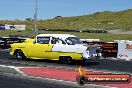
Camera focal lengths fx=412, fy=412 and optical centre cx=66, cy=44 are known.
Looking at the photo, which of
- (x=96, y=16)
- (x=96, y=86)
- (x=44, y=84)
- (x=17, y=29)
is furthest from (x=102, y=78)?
(x=96, y=16)

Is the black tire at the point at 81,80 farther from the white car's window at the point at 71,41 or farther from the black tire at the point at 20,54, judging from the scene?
the black tire at the point at 20,54

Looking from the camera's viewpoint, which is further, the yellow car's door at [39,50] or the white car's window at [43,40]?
the white car's window at [43,40]

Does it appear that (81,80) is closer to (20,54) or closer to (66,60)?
(66,60)

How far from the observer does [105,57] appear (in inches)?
1131

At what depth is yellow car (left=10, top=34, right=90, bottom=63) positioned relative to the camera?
21688 millimetres

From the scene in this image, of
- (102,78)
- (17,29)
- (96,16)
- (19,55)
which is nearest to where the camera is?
(102,78)

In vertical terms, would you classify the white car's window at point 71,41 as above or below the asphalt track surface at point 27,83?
above

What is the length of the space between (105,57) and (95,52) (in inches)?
261

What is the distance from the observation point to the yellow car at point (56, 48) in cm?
2169

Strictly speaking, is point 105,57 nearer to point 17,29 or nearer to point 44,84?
point 44,84

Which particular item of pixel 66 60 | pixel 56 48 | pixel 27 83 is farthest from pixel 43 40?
pixel 27 83

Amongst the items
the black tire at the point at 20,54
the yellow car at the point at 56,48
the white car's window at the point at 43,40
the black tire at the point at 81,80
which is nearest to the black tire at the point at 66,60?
the yellow car at the point at 56,48

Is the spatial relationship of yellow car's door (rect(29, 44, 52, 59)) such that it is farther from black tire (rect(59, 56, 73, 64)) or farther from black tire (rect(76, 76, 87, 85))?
black tire (rect(76, 76, 87, 85))

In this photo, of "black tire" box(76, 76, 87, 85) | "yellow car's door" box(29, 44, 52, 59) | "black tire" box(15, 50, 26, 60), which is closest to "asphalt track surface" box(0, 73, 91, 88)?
"black tire" box(76, 76, 87, 85)
